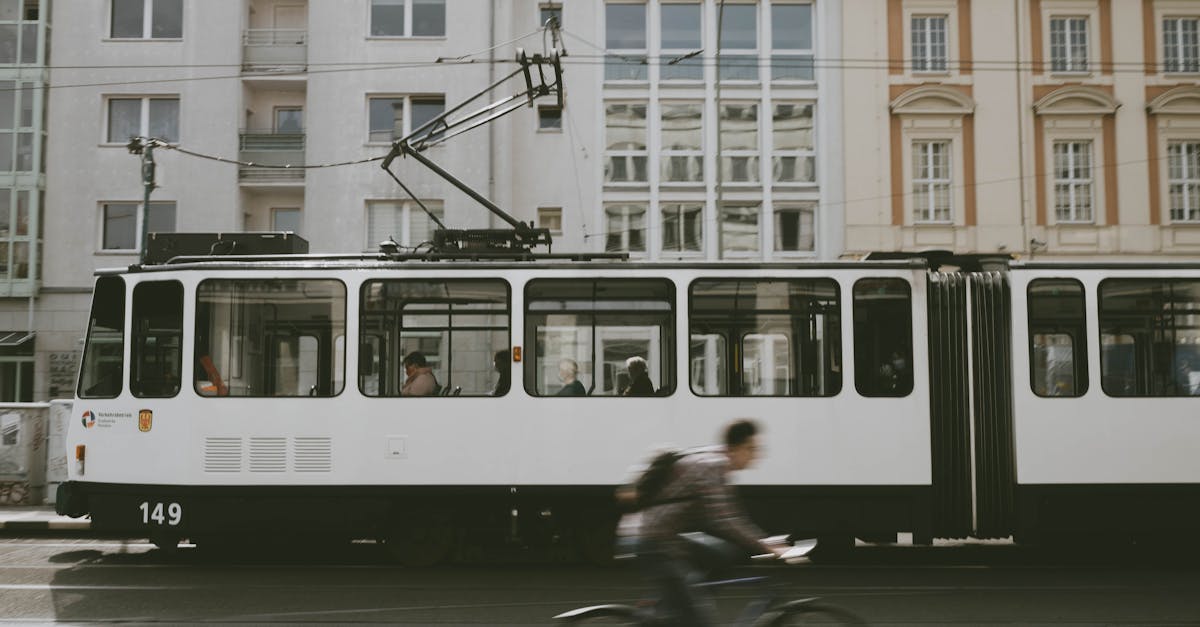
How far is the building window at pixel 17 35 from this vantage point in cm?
2520

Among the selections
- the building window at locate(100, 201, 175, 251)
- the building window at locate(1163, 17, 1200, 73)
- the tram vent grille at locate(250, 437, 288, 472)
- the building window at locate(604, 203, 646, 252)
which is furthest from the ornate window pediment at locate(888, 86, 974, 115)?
the tram vent grille at locate(250, 437, 288, 472)

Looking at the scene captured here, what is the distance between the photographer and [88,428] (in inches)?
390

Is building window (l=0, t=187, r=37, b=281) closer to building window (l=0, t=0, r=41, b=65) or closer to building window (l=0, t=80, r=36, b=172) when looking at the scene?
building window (l=0, t=80, r=36, b=172)

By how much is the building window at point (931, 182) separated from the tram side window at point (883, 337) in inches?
645

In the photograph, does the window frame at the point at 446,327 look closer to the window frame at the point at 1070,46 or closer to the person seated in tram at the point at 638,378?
the person seated in tram at the point at 638,378

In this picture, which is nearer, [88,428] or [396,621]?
[396,621]

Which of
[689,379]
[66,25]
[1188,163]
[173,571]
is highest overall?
[66,25]

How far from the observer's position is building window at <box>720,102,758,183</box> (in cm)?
2592

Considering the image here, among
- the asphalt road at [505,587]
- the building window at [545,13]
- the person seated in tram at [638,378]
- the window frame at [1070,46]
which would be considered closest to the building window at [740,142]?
the building window at [545,13]

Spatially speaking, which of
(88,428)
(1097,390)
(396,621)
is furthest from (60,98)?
(1097,390)

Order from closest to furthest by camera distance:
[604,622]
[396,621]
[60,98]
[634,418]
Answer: [604,622] → [396,621] → [634,418] → [60,98]

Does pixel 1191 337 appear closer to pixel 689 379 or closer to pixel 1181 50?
pixel 689 379

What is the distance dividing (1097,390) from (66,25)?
997 inches

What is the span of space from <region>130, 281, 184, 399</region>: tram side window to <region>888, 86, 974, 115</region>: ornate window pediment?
19841 millimetres
